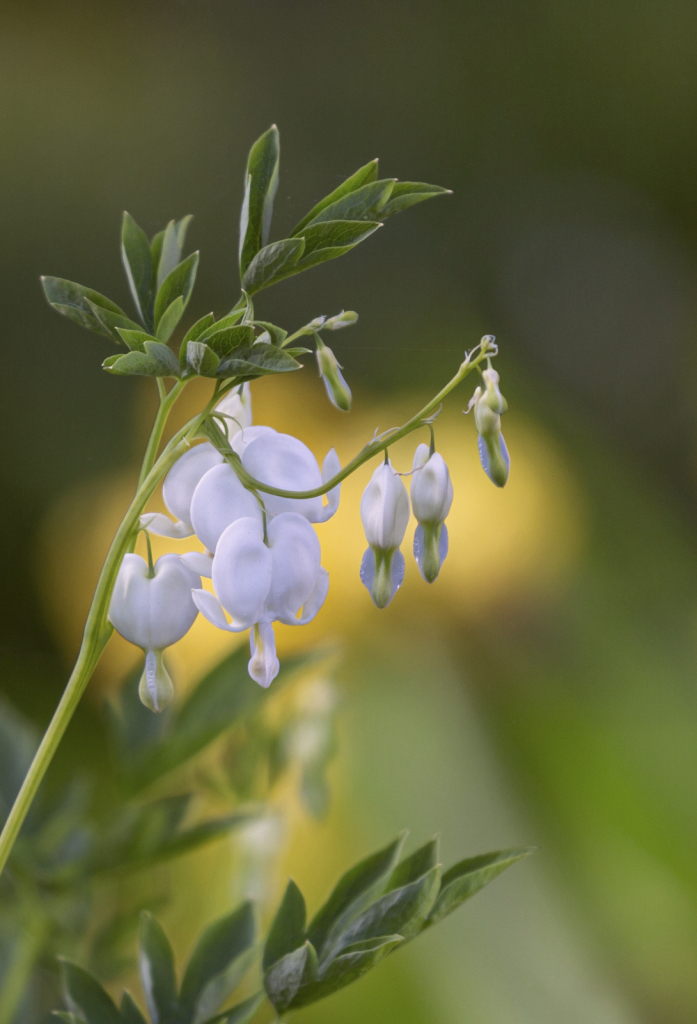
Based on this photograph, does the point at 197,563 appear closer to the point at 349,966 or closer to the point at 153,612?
the point at 153,612

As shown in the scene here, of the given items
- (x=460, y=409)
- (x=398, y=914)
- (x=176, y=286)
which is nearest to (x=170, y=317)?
(x=176, y=286)

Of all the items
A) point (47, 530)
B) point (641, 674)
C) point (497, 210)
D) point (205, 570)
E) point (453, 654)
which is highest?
point (497, 210)

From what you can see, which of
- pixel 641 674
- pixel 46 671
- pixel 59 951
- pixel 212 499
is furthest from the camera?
pixel 641 674

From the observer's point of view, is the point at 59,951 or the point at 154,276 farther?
the point at 59,951

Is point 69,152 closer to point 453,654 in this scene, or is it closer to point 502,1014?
point 453,654

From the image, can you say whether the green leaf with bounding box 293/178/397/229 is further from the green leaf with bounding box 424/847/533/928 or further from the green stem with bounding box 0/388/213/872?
the green leaf with bounding box 424/847/533/928

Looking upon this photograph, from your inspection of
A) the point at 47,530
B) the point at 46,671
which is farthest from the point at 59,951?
the point at 47,530

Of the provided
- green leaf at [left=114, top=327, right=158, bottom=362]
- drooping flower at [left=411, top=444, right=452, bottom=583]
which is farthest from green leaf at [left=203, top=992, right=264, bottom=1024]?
green leaf at [left=114, top=327, right=158, bottom=362]
